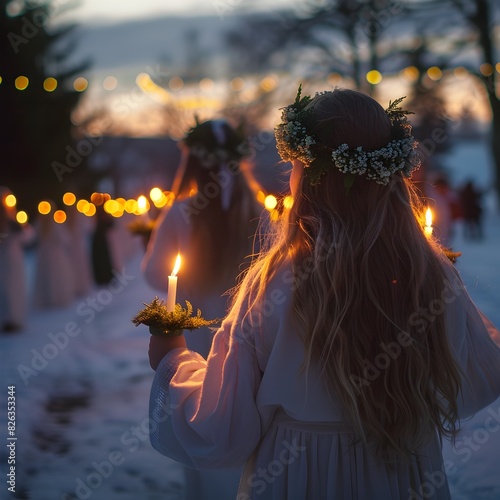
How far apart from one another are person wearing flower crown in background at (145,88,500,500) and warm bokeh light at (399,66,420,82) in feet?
60.0

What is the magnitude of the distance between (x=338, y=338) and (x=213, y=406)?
0.41 metres

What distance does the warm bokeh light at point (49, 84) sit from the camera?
75.5 ft

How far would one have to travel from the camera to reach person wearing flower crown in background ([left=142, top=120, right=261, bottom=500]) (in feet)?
13.5

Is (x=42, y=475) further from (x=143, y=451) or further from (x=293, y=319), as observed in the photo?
(x=293, y=319)

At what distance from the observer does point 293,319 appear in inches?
86.4

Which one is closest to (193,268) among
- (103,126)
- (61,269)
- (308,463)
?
(308,463)

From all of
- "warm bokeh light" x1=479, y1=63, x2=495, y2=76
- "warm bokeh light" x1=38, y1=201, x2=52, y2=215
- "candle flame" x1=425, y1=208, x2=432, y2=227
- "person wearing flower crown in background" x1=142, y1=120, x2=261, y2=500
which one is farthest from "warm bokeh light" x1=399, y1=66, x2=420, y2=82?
"candle flame" x1=425, y1=208, x2=432, y2=227

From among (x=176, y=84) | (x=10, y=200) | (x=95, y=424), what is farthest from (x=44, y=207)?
(x=176, y=84)

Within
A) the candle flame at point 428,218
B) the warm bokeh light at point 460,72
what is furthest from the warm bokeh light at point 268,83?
the candle flame at point 428,218

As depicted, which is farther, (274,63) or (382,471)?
(274,63)

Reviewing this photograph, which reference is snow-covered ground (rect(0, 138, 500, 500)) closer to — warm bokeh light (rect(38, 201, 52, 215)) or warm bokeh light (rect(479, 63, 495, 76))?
warm bokeh light (rect(38, 201, 52, 215))

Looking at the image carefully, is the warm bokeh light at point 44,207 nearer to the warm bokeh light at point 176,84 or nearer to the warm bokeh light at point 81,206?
the warm bokeh light at point 81,206

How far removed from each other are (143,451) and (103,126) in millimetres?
24061

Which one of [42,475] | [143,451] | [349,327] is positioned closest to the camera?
[349,327]
